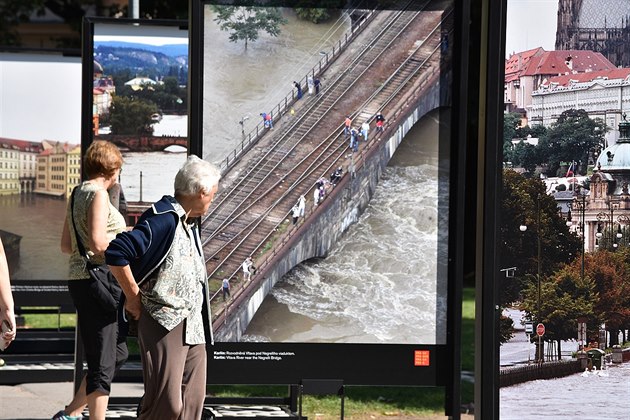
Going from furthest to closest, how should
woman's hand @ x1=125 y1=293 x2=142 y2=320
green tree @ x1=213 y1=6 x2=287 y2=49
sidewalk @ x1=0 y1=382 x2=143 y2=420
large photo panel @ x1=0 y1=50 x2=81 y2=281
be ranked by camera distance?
large photo panel @ x1=0 y1=50 x2=81 y2=281
sidewalk @ x1=0 y1=382 x2=143 y2=420
green tree @ x1=213 y1=6 x2=287 y2=49
woman's hand @ x1=125 y1=293 x2=142 y2=320

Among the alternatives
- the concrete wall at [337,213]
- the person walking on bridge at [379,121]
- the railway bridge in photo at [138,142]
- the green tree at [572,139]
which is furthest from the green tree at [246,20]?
the railway bridge in photo at [138,142]

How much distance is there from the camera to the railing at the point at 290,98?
23.5ft

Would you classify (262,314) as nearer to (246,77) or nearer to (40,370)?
(246,77)

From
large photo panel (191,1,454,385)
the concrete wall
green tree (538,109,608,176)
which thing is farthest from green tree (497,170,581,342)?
the concrete wall

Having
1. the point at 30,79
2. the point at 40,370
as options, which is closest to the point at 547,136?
the point at 40,370

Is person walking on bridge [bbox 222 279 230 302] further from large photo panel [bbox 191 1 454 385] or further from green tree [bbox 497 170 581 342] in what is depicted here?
green tree [bbox 497 170 581 342]

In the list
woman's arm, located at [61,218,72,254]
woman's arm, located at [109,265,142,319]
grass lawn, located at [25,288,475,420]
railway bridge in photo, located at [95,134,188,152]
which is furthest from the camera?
railway bridge in photo, located at [95,134,188,152]

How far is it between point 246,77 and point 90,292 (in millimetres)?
1517

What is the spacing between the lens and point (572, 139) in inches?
251

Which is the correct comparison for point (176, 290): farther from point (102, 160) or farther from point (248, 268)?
point (102, 160)

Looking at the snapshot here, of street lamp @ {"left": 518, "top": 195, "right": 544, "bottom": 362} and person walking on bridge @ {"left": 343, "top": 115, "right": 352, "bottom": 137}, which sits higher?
person walking on bridge @ {"left": 343, "top": 115, "right": 352, "bottom": 137}

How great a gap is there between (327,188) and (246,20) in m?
1.06

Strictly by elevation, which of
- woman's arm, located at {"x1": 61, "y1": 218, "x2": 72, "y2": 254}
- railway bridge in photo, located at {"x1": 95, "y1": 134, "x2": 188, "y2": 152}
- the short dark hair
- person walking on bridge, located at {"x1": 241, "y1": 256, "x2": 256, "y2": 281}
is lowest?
person walking on bridge, located at {"x1": 241, "y1": 256, "x2": 256, "y2": 281}

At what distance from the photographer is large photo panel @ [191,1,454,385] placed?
717 cm
